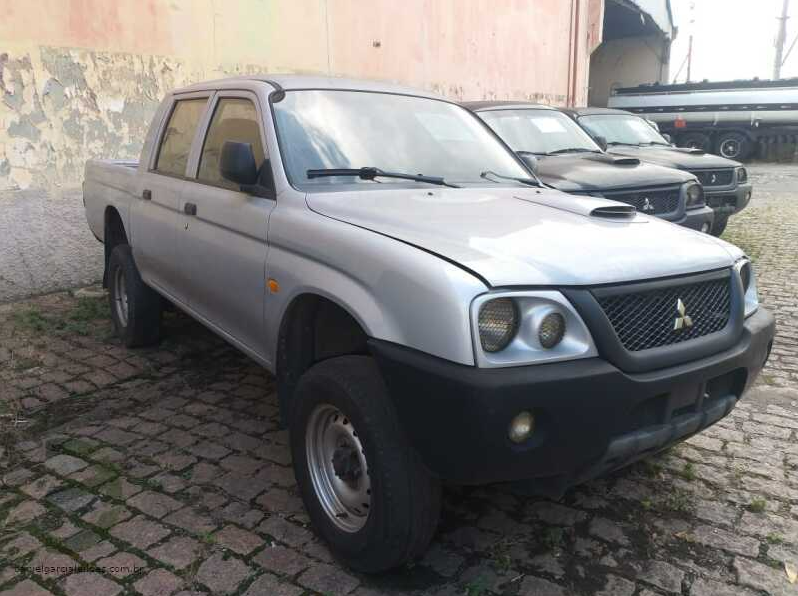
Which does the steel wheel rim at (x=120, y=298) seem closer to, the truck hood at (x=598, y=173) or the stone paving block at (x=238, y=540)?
the stone paving block at (x=238, y=540)

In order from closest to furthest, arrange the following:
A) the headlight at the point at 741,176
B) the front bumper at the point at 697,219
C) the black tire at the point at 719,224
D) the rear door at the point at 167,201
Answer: the rear door at the point at 167,201 → the front bumper at the point at 697,219 → the black tire at the point at 719,224 → the headlight at the point at 741,176

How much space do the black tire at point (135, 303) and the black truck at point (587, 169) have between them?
3.13 metres

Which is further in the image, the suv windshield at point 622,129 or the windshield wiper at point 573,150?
the suv windshield at point 622,129

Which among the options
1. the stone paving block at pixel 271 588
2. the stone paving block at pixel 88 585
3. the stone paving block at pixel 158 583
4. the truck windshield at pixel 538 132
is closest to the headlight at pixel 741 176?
the truck windshield at pixel 538 132

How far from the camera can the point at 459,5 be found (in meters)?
12.9

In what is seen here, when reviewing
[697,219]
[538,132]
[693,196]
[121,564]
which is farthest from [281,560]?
[538,132]

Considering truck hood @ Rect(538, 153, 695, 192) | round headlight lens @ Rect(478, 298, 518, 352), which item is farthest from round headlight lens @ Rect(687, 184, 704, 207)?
round headlight lens @ Rect(478, 298, 518, 352)

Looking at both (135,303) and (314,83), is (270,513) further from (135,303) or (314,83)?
(135,303)

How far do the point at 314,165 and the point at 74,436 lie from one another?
201 centimetres

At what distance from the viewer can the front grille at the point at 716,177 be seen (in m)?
8.66

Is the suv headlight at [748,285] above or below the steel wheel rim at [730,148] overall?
above

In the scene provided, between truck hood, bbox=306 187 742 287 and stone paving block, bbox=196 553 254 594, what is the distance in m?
1.30

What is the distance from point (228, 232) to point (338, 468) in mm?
1390

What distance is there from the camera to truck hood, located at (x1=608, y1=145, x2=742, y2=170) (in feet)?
27.7
